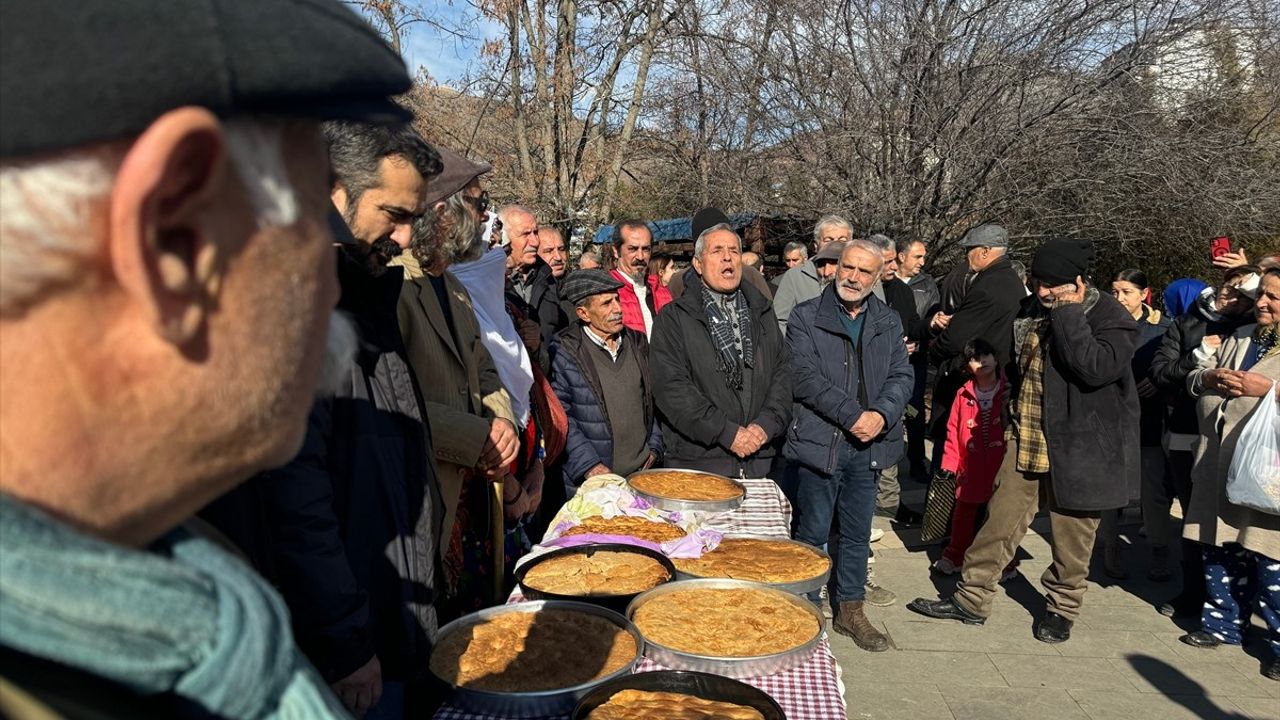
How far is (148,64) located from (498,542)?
2.83m

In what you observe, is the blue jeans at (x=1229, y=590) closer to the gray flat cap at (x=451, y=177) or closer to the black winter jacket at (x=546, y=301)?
the black winter jacket at (x=546, y=301)

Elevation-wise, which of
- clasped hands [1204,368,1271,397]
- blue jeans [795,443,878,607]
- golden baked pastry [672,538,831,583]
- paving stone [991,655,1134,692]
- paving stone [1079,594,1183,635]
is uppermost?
clasped hands [1204,368,1271,397]

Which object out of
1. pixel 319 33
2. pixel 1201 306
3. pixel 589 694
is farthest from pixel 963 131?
pixel 319 33

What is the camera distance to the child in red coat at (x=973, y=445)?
526 cm

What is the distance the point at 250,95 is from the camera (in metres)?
0.53

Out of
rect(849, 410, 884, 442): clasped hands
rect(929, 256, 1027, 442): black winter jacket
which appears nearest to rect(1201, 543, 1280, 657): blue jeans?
rect(929, 256, 1027, 442): black winter jacket

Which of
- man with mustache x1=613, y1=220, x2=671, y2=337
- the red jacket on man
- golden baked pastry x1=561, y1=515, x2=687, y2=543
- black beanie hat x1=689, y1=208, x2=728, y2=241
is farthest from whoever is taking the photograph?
black beanie hat x1=689, y1=208, x2=728, y2=241

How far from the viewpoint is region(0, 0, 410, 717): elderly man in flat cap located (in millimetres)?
477

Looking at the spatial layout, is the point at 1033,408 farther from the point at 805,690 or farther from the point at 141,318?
the point at 141,318

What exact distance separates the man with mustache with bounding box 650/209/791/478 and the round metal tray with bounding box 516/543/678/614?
157 cm

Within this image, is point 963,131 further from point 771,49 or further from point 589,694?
point 589,694

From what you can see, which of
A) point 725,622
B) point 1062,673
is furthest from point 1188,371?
point 725,622

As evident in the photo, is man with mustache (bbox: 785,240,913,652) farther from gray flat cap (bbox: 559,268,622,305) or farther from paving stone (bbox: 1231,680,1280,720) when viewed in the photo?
paving stone (bbox: 1231,680,1280,720)

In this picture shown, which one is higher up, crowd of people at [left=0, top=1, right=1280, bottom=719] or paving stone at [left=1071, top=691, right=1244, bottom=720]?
crowd of people at [left=0, top=1, right=1280, bottom=719]
